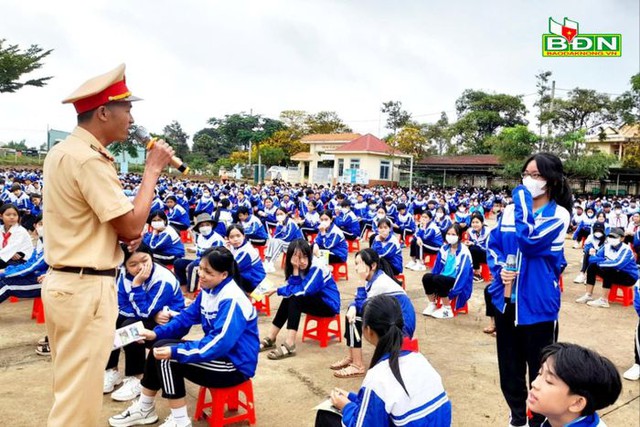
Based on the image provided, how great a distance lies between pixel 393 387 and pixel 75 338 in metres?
1.34

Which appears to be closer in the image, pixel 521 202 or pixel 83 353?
pixel 83 353

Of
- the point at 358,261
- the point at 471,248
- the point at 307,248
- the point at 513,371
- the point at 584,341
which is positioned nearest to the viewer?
the point at 513,371

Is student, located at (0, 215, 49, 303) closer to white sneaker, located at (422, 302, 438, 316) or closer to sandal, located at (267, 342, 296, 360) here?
sandal, located at (267, 342, 296, 360)

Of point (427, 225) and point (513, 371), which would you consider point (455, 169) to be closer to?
point (427, 225)

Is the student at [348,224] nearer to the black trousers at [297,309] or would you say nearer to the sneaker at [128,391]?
the black trousers at [297,309]

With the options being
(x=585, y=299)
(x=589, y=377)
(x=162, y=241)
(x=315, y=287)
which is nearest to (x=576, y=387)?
(x=589, y=377)

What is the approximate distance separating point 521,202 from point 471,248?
6346 millimetres

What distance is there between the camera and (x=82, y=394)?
6.46 feet

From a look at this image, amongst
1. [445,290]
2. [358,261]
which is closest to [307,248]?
[358,261]

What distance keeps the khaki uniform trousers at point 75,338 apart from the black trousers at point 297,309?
3197 millimetres

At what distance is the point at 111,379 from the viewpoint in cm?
408

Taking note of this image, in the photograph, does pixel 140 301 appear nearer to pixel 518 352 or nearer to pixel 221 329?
pixel 221 329

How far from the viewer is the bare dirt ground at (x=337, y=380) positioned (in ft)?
12.2

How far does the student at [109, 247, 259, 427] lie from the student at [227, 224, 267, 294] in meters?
2.79
